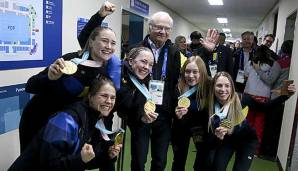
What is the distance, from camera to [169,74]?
248 cm

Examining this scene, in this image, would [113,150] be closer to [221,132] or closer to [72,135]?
[72,135]

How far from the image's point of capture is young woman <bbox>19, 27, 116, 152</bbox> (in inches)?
69.9

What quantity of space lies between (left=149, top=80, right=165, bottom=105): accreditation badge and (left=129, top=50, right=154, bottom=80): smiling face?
113 mm

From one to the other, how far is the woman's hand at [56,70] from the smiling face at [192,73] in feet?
3.79

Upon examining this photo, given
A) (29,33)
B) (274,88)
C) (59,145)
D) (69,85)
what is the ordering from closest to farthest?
(59,145), (69,85), (29,33), (274,88)

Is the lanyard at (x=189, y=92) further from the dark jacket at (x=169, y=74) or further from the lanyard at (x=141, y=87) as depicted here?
the lanyard at (x=141, y=87)

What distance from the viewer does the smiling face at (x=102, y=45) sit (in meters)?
1.87

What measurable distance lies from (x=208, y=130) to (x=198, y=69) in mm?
505

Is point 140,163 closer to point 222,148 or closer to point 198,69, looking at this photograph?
point 222,148

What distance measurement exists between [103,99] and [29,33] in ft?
4.01

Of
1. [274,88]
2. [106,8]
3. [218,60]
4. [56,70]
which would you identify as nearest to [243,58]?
[274,88]

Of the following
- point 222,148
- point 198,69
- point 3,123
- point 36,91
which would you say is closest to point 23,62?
point 3,123

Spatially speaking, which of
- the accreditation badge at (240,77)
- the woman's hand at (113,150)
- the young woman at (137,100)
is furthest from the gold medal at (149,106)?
the accreditation badge at (240,77)

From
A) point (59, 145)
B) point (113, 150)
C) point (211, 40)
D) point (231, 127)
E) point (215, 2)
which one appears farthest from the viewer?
point (215, 2)
